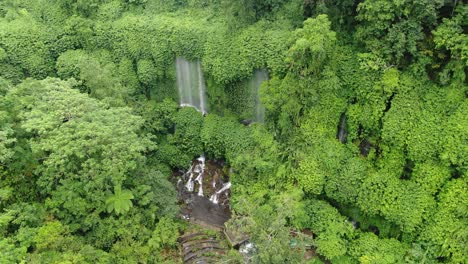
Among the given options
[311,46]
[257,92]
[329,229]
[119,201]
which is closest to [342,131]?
[329,229]

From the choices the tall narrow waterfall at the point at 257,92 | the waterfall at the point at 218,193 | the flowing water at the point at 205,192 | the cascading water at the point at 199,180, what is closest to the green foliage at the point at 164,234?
→ the flowing water at the point at 205,192

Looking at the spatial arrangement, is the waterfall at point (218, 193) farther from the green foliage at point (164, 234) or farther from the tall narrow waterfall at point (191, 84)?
the tall narrow waterfall at point (191, 84)

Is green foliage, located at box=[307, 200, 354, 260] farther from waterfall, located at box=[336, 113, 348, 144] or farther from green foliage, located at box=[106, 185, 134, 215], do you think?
green foliage, located at box=[106, 185, 134, 215]

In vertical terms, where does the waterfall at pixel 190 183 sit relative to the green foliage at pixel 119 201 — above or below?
below

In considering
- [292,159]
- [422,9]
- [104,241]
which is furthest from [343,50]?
[104,241]

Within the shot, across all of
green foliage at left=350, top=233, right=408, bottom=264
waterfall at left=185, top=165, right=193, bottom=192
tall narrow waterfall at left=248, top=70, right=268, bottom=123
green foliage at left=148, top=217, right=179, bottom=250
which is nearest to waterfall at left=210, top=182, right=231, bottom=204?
waterfall at left=185, top=165, right=193, bottom=192

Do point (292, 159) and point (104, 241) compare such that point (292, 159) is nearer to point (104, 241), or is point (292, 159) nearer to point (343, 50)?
point (343, 50)
